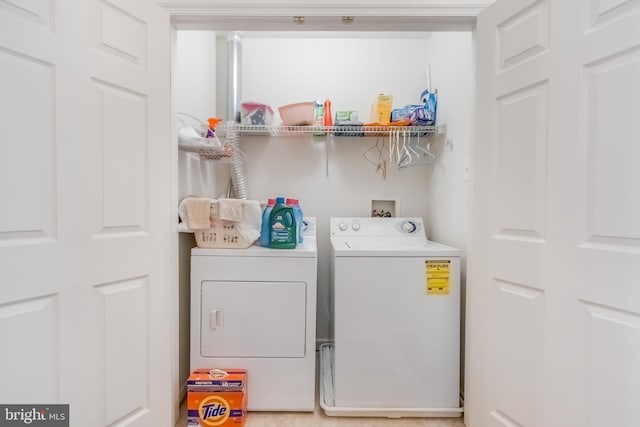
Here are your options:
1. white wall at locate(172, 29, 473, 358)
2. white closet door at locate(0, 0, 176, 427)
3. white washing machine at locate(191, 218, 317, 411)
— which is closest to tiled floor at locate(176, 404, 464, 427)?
white washing machine at locate(191, 218, 317, 411)

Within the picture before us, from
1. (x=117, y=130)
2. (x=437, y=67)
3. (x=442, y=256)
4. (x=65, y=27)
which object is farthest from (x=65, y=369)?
(x=437, y=67)

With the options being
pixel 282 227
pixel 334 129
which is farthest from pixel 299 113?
pixel 282 227

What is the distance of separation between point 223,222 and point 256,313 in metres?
0.54

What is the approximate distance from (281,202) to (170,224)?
1.92 ft

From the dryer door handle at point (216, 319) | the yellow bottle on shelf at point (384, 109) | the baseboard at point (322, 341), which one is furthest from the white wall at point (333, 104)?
the dryer door handle at point (216, 319)

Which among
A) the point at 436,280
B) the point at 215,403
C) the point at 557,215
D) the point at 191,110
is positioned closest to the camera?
the point at 557,215

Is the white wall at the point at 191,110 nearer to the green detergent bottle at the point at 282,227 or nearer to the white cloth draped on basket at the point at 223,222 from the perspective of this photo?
the white cloth draped on basket at the point at 223,222

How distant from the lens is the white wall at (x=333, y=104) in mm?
2441

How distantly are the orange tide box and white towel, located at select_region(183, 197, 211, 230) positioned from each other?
799mm

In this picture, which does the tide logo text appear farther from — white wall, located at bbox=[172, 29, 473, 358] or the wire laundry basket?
the wire laundry basket

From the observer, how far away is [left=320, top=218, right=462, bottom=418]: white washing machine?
160 centimetres

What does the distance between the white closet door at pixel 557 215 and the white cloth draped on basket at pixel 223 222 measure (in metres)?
1.19

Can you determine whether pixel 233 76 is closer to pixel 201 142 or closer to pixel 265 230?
pixel 201 142

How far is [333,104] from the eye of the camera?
2.46 meters
